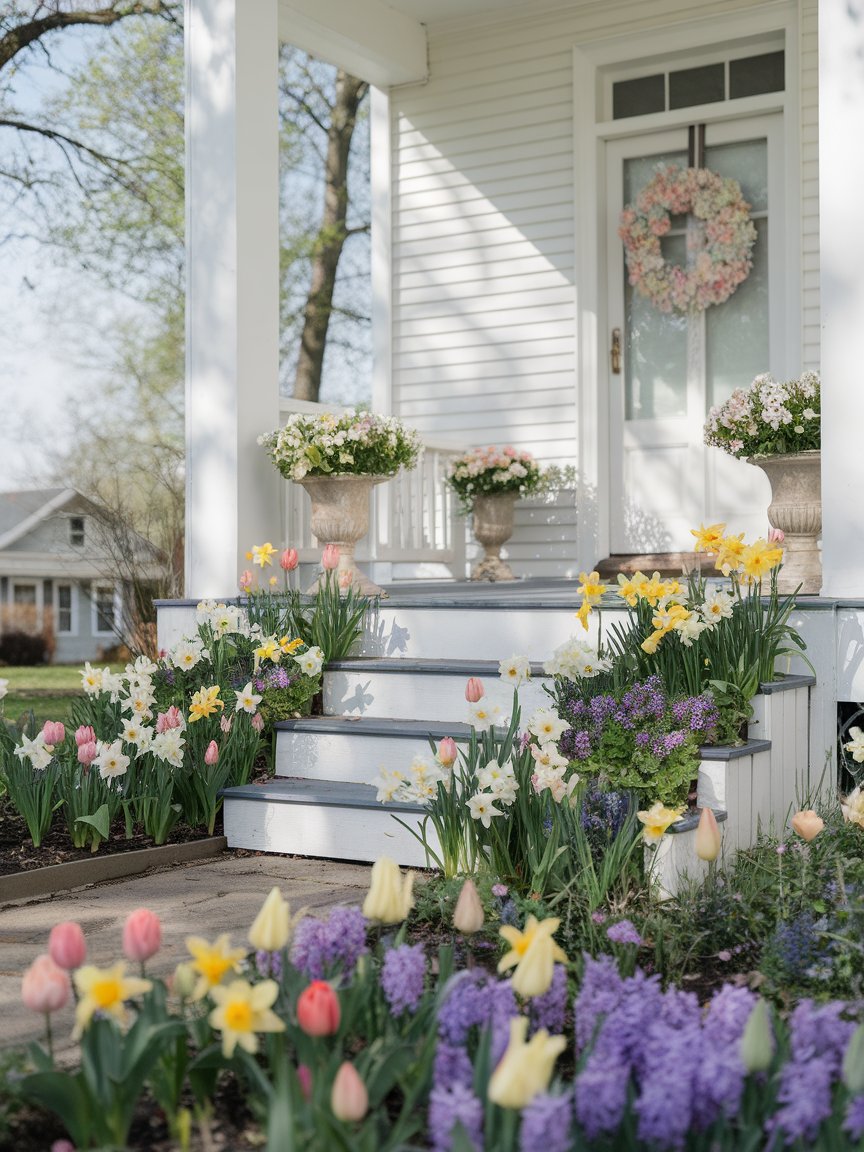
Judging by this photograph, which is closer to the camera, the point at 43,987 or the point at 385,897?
the point at 43,987

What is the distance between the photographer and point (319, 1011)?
150 cm

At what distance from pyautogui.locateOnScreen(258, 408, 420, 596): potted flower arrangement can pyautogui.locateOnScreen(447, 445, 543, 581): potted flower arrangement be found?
1.46m

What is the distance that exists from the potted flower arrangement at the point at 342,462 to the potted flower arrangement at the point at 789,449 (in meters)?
1.29

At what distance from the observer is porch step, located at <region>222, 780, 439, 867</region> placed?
3.55 metres

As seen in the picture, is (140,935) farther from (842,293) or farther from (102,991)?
(842,293)

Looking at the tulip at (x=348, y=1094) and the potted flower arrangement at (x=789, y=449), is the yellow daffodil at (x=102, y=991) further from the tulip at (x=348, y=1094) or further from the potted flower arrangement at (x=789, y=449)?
→ the potted flower arrangement at (x=789, y=449)

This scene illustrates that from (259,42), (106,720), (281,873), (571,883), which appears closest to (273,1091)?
(571,883)

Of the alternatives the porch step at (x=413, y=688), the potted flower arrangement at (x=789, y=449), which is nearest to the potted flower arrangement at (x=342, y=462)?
the porch step at (x=413, y=688)

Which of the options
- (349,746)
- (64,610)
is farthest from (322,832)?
(64,610)

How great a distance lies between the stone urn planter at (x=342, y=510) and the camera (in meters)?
4.99

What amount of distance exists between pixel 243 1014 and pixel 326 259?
49.9 ft

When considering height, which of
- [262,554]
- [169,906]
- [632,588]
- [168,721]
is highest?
[262,554]

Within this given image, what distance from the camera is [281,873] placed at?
3492mm

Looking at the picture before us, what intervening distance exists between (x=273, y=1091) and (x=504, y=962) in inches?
13.1
